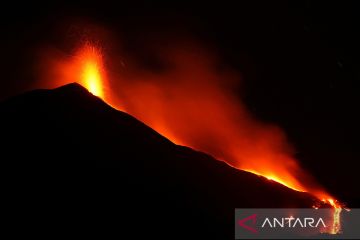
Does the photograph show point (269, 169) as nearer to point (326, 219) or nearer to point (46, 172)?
point (326, 219)

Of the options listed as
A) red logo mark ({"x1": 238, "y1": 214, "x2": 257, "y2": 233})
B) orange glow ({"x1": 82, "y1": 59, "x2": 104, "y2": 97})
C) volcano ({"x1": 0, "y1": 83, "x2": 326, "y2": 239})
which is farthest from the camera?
orange glow ({"x1": 82, "y1": 59, "x2": 104, "y2": 97})

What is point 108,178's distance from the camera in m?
14.0

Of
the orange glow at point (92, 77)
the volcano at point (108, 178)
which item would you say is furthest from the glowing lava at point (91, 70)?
the volcano at point (108, 178)

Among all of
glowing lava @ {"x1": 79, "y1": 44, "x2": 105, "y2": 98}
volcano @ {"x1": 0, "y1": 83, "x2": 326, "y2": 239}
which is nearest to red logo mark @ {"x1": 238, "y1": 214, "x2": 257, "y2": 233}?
volcano @ {"x1": 0, "y1": 83, "x2": 326, "y2": 239}

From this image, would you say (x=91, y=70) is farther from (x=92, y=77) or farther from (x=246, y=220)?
(x=246, y=220)

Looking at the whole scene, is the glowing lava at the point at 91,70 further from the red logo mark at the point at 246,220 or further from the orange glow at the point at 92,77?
the red logo mark at the point at 246,220

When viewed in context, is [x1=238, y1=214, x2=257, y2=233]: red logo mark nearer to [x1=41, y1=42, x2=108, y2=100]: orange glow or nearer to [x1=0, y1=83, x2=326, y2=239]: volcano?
[x1=0, y1=83, x2=326, y2=239]: volcano

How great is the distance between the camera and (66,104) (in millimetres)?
16969

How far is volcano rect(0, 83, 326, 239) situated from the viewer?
1262 cm

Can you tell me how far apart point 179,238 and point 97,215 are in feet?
7.74

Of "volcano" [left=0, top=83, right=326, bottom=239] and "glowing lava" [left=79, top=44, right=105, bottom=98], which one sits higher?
"glowing lava" [left=79, top=44, right=105, bottom=98]

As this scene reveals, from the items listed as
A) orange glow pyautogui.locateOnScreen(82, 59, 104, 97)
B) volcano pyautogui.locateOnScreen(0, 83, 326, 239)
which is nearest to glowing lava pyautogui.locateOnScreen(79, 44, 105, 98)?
orange glow pyautogui.locateOnScreen(82, 59, 104, 97)

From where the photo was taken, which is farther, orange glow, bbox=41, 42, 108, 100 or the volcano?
orange glow, bbox=41, 42, 108, 100

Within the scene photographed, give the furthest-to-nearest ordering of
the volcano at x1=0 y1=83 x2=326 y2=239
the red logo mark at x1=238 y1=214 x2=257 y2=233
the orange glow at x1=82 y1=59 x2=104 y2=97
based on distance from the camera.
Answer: the orange glow at x1=82 y1=59 x2=104 y2=97
the red logo mark at x1=238 y1=214 x2=257 y2=233
the volcano at x1=0 y1=83 x2=326 y2=239
